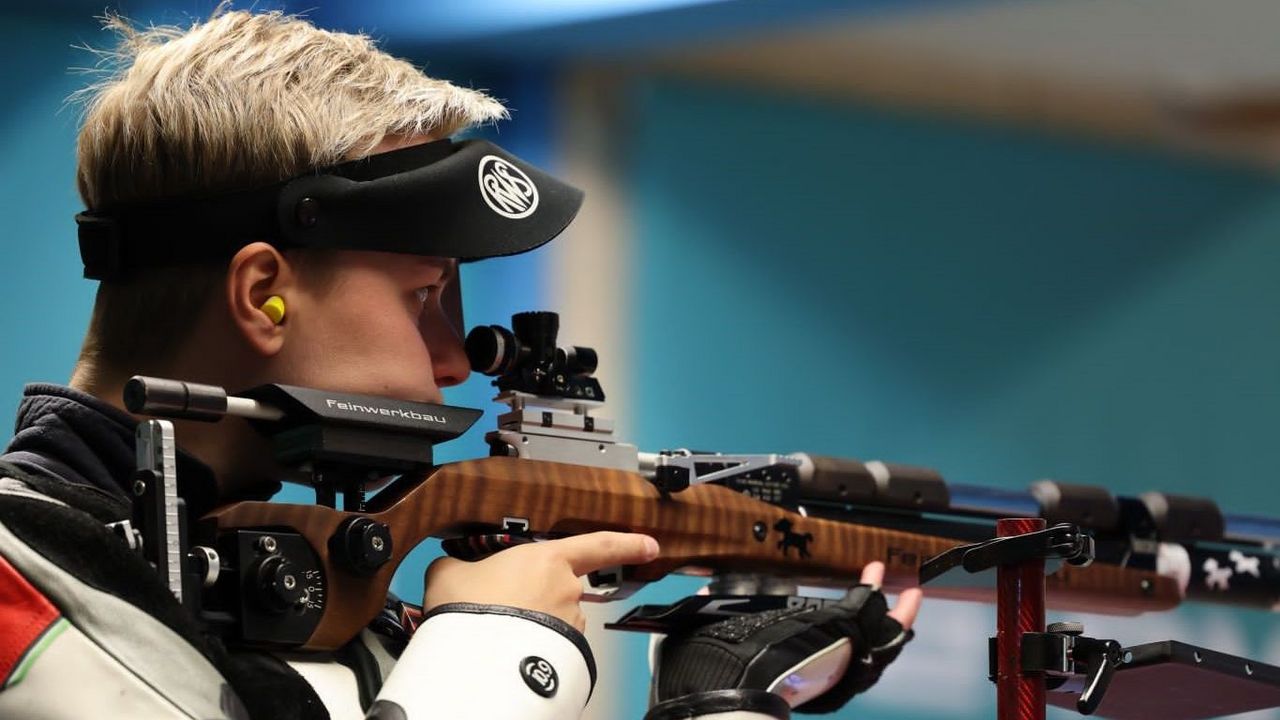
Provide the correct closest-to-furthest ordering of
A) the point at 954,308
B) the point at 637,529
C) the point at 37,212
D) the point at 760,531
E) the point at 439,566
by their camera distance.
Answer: the point at 439,566 → the point at 637,529 → the point at 760,531 → the point at 37,212 → the point at 954,308

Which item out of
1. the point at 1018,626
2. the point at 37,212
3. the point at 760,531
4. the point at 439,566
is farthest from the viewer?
the point at 37,212

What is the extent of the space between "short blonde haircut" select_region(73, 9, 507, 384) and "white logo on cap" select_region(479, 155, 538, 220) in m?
0.07

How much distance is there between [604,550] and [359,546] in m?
0.26

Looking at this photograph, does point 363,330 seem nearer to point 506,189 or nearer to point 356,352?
point 356,352

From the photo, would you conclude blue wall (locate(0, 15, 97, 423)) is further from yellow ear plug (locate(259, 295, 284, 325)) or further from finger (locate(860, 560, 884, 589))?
finger (locate(860, 560, 884, 589))

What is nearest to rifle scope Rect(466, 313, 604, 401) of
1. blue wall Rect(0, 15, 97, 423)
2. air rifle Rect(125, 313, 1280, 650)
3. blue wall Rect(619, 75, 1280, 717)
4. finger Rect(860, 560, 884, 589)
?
air rifle Rect(125, 313, 1280, 650)

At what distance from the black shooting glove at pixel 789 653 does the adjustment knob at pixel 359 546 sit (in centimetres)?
39

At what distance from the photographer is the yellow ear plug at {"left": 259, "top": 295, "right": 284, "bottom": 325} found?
140 centimetres

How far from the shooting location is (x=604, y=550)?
1.47 metres

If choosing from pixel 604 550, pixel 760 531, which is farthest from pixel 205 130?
pixel 760 531

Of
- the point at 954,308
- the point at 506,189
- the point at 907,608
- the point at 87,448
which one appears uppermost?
the point at 506,189

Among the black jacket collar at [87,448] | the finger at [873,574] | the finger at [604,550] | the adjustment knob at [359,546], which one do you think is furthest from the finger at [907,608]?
the black jacket collar at [87,448]

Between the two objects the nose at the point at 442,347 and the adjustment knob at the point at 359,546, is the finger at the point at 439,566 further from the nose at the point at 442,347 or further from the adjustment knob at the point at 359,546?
the nose at the point at 442,347

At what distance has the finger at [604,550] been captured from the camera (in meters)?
1.41
